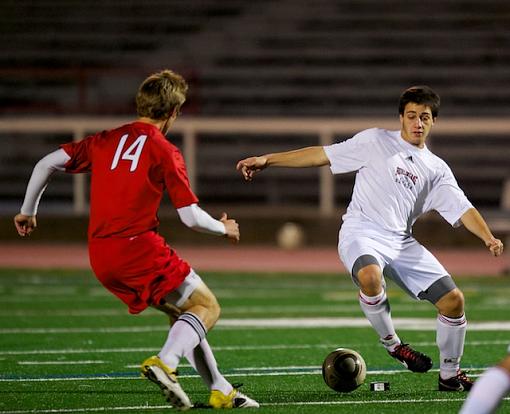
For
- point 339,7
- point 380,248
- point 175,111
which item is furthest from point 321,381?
point 339,7

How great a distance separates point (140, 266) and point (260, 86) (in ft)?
57.8

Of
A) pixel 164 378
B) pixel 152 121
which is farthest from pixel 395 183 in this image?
pixel 164 378

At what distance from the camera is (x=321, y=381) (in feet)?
25.7

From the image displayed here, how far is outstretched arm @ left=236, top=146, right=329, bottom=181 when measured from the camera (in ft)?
24.8

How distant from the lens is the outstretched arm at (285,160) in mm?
7547

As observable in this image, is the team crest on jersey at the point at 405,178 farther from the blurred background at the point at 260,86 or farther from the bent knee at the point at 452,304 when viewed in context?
the blurred background at the point at 260,86

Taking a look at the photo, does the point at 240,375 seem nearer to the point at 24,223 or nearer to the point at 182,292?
the point at 182,292

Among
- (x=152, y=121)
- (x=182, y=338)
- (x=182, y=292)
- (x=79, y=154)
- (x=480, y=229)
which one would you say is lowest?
(x=182, y=338)

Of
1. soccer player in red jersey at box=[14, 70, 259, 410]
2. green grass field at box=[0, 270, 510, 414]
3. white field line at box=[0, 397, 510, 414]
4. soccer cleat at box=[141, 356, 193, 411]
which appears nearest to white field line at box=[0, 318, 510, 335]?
green grass field at box=[0, 270, 510, 414]

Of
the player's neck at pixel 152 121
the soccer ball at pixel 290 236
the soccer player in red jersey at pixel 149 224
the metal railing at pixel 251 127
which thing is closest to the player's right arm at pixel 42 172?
the soccer player in red jersey at pixel 149 224

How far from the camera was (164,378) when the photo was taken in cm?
609

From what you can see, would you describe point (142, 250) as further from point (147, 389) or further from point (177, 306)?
point (147, 389)

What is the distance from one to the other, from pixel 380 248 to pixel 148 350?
2.50 m

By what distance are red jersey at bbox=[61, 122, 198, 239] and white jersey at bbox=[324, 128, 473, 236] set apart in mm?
1686
